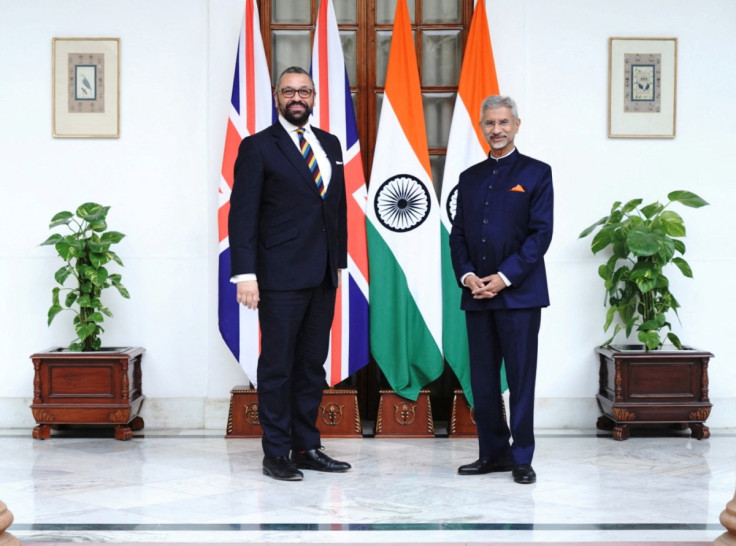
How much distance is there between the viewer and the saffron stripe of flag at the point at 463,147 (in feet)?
16.8

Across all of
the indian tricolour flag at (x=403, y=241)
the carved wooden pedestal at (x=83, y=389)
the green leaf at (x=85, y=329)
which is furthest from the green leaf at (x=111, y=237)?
the indian tricolour flag at (x=403, y=241)

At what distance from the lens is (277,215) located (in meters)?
4.11

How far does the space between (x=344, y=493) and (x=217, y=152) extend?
2.35 m

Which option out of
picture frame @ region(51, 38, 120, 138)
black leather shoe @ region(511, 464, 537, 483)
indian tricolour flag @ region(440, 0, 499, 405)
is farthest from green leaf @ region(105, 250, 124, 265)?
black leather shoe @ region(511, 464, 537, 483)

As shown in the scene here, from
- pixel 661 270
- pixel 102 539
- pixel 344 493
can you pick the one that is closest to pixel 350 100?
pixel 661 270

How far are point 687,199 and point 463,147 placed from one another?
123 centimetres

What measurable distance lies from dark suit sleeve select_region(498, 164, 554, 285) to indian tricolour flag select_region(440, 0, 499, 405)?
1.11 meters

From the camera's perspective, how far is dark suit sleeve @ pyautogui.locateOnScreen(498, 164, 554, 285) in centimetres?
397

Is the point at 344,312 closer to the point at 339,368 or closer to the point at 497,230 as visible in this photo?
the point at 339,368

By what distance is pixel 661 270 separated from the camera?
5145 millimetres

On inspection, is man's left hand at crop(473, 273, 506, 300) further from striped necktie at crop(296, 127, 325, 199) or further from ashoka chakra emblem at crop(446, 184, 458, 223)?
ashoka chakra emblem at crop(446, 184, 458, 223)

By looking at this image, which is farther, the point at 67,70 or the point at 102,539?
the point at 67,70

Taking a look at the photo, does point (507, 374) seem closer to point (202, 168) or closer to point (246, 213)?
point (246, 213)

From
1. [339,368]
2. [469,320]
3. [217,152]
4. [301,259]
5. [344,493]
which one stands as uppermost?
[217,152]
